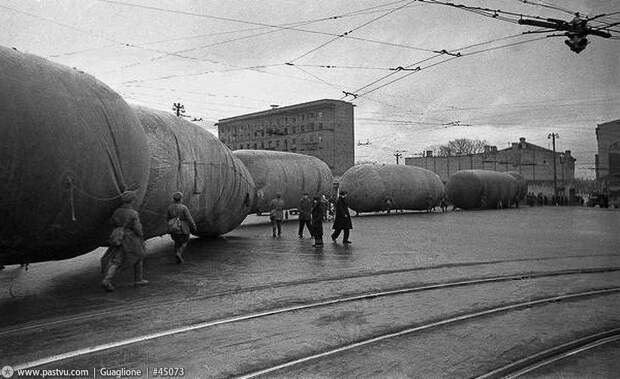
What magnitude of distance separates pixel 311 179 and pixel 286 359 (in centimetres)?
2209

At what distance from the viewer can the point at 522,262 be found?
36.7ft

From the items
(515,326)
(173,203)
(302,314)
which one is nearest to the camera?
(515,326)

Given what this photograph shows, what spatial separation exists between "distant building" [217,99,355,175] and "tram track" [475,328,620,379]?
258 ft

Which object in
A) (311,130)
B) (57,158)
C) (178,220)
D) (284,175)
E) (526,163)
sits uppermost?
(311,130)

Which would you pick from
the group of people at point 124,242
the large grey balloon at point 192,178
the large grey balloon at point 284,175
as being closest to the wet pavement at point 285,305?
the group of people at point 124,242

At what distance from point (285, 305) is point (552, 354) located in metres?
3.29

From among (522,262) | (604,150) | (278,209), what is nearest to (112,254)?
(522,262)

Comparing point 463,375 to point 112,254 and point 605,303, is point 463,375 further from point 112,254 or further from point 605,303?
point 112,254

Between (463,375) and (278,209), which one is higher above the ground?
(278,209)

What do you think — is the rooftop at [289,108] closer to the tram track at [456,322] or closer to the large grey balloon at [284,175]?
the large grey balloon at [284,175]

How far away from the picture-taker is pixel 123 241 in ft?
25.6

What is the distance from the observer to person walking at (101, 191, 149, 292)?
773 centimetres

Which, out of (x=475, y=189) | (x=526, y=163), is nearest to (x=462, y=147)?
(x=526, y=163)

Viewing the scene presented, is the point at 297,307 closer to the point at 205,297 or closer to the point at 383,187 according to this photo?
the point at 205,297
